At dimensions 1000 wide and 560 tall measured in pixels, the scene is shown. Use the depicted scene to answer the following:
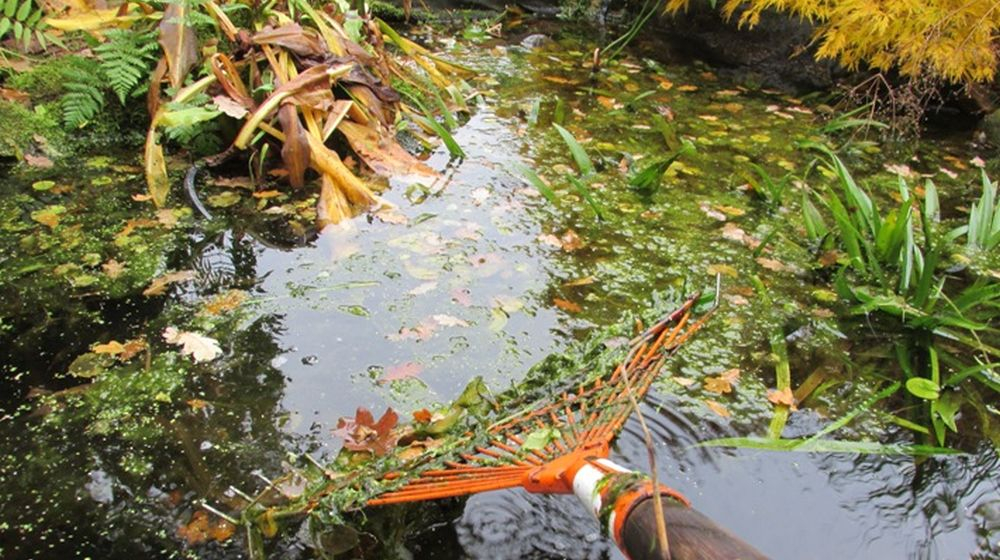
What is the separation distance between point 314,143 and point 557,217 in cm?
140

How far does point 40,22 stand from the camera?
358cm

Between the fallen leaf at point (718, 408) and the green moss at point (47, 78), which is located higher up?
the green moss at point (47, 78)

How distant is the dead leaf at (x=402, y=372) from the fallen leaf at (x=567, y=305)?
0.71 metres

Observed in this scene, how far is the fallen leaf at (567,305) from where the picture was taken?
285 centimetres

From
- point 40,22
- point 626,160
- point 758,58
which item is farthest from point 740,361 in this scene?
point 758,58

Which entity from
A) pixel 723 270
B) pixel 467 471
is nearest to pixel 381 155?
pixel 723 270

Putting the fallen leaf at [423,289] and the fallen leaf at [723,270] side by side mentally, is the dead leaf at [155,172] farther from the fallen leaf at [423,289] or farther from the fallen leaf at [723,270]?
the fallen leaf at [723,270]

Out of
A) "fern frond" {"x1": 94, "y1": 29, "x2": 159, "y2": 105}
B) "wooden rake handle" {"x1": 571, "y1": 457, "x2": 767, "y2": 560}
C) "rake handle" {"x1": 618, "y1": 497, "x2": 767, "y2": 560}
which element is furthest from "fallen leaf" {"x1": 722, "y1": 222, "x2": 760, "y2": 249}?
"fern frond" {"x1": 94, "y1": 29, "x2": 159, "y2": 105}

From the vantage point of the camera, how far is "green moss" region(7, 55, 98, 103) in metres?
3.81

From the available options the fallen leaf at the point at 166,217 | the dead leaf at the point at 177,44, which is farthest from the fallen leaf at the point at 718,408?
the dead leaf at the point at 177,44

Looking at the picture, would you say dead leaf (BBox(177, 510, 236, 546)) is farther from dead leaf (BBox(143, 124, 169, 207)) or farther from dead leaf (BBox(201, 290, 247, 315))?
dead leaf (BBox(143, 124, 169, 207))

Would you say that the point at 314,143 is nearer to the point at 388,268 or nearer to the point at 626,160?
the point at 388,268

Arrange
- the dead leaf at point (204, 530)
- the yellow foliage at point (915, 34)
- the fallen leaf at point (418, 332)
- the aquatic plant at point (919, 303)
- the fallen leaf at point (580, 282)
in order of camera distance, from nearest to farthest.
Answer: the dead leaf at point (204, 530) → the aquatic plant at point (919, 303) → the fallen leaf at point (418, 332) → the fallen leaf at point (580, 282) → the yellow foliage at point (915, 34)

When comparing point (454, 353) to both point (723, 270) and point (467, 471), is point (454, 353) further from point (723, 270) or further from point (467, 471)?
point (723, 270)
